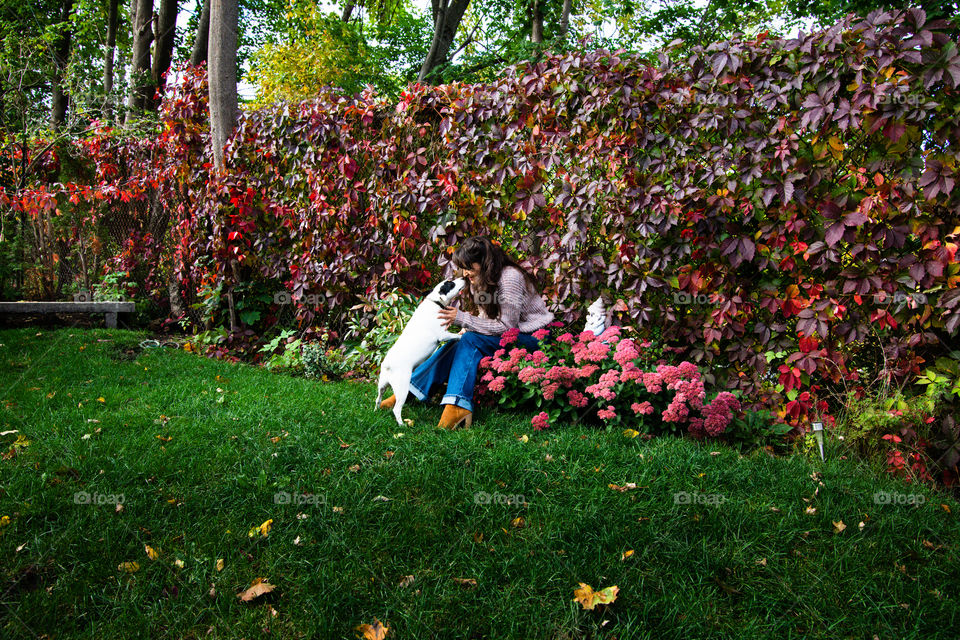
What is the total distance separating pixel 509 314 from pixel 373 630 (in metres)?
2.27

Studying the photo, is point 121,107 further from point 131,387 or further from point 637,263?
point 637,263

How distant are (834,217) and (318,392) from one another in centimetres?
346

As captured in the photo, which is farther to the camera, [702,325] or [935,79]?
[702,325]

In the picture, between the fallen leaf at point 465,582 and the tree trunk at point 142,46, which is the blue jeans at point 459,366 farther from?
the tree trunk at point 142,46

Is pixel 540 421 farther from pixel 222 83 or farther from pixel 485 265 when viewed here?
pixel 222 83

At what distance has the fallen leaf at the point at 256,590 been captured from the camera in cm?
194

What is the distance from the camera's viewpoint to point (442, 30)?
1077cm

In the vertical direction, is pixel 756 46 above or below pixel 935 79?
above

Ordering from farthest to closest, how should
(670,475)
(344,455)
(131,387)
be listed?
(131,387) → (344,455) → (670,475)

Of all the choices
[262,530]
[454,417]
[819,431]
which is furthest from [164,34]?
[819,431]

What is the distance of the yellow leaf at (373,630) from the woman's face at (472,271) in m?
2.35

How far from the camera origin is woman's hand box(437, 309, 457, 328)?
3.54 m

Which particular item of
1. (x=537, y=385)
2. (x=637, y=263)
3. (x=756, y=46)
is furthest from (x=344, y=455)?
(x=756, y=46)

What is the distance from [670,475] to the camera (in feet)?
8.79
